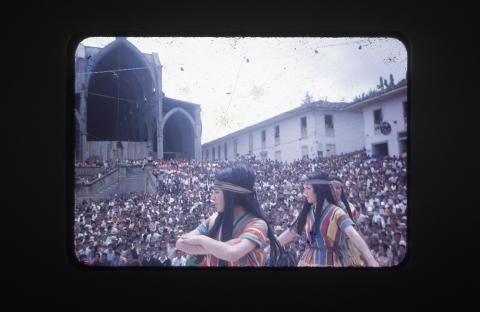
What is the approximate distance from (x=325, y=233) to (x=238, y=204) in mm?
571

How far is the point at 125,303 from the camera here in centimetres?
235

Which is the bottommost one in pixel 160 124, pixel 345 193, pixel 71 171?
pixel 345 193

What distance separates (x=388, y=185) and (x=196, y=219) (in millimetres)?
1219

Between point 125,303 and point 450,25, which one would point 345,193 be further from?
point 125,303

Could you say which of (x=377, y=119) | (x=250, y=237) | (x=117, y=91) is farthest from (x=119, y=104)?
(x=377, y=119)

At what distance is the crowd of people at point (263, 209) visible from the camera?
2338 millimetres

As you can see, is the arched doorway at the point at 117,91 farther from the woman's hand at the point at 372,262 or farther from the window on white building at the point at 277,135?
the woman's hand at the point at 372,262

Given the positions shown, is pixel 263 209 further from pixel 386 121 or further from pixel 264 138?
pixel 386 121

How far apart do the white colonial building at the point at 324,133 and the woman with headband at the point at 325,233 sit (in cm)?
30

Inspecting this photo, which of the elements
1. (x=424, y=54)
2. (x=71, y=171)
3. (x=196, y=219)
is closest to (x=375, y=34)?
(x=424, y=54)

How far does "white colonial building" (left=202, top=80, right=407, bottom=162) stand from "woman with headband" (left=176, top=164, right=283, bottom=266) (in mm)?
325

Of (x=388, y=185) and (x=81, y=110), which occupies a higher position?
(x=81, y=110)

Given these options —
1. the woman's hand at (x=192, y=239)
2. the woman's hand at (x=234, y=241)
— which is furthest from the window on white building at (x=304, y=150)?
the woman's hand at (x=192, y=239)

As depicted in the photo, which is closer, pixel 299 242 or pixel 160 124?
pixel 299 242
